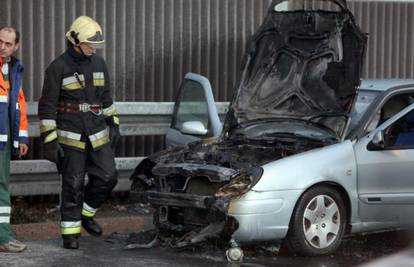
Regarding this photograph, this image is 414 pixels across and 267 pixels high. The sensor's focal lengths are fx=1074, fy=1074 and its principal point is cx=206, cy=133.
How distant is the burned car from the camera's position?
8578mm

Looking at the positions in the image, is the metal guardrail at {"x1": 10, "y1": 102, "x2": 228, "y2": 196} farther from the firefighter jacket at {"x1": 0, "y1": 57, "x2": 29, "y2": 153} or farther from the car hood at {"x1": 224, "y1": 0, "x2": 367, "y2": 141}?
the firefighter jacket at {"x1": 0, "y1": 57, "x2": 29, "y2": 153}

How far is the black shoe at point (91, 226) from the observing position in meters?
9.35

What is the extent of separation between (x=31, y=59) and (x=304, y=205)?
415 centimetres

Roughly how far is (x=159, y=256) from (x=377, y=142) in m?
2.07

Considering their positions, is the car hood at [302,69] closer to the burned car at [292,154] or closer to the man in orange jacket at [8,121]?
the burned car at [292,154]

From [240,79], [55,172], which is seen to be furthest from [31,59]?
[240,79]

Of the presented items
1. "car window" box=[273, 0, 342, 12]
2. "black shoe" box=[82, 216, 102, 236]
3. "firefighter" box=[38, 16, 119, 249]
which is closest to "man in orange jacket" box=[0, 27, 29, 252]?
"firefighter" box=[38, 16, 119, 249]

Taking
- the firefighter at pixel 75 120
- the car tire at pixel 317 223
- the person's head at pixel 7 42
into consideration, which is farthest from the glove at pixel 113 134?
the car tire at pixel 317 223

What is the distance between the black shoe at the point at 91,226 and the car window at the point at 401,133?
260cm

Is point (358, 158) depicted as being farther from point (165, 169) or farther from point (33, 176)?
point (33, 176)

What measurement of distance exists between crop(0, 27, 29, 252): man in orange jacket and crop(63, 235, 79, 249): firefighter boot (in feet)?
1.17

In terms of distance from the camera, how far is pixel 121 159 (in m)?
11.1

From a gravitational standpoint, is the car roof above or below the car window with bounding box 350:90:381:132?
above

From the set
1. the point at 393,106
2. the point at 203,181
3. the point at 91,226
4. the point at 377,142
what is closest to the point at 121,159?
the point at 91,226
